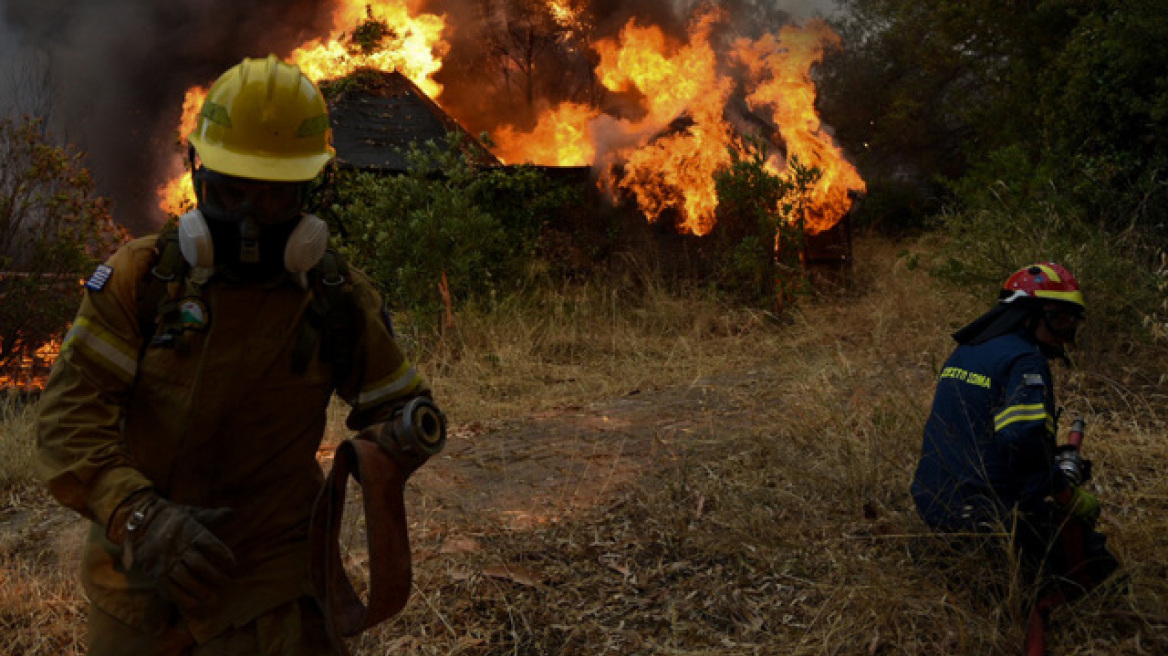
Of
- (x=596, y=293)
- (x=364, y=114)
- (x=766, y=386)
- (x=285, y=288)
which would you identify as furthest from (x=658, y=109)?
(x=285, y=288)

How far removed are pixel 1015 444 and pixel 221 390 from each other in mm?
2661

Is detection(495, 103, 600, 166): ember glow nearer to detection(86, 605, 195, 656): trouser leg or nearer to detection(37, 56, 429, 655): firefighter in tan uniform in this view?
detection(37, 56, 429, 655): firefighter in tan uniform

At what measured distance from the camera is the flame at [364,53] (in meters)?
14.5

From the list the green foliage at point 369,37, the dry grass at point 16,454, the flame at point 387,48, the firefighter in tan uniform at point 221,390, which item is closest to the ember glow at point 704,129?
the flame at point 387,48

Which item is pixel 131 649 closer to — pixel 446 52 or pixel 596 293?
pixel 596 293

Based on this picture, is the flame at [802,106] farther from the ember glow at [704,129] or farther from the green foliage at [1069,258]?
the green foliage at [1069,258]

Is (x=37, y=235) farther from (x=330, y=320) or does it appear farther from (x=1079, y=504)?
(x=1079, y=504)

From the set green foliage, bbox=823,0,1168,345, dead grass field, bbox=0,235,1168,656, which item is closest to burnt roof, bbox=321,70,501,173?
dead grass field, bbox=0,235,1168,656

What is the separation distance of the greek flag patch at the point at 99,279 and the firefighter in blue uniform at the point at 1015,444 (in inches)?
113

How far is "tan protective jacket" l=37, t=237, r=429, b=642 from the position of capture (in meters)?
1.92

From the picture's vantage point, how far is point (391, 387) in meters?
2.31

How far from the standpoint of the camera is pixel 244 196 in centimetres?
211

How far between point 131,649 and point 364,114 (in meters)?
12.3

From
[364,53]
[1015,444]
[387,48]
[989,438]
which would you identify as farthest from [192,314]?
[387,48]
